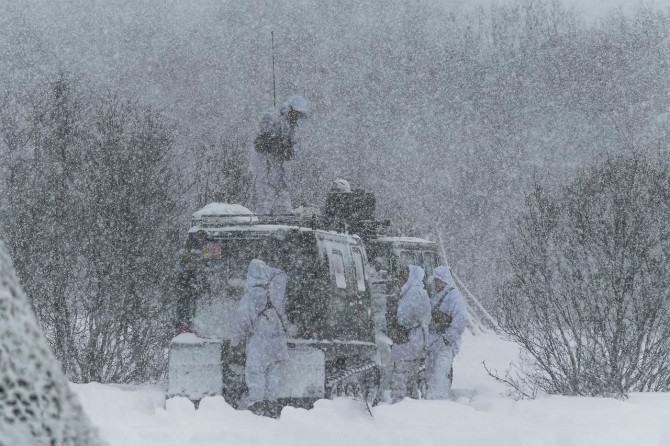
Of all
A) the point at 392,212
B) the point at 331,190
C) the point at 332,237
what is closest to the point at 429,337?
the point at 332,237

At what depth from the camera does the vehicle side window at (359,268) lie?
8898 mm

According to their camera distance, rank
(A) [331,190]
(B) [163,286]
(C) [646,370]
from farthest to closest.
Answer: (B) [163,286]
(A) [331,190]
(C) [646,370]

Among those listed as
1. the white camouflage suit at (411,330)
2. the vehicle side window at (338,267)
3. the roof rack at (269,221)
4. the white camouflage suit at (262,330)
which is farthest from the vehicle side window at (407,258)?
the white camouflage suit at (262,330)

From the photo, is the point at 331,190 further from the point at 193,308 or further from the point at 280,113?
the point at 193,308

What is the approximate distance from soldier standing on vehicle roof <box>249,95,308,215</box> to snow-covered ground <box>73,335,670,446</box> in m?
4.96

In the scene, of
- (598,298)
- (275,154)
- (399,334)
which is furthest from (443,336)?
(275,154)

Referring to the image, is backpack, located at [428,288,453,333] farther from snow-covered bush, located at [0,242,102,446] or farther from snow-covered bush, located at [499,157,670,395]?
snow-covered bush, located at [0,242,102,446]

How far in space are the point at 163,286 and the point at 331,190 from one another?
20.0 feet

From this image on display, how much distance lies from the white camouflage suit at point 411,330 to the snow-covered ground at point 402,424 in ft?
7.96

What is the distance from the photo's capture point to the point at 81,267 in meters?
16.3

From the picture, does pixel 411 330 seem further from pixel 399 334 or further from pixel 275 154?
pixel 275 154

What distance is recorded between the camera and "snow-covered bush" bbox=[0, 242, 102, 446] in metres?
0.90

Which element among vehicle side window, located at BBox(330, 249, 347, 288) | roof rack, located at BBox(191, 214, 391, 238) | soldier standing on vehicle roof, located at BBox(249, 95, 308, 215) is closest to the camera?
roof rack, located at BBox(191, 214, 391, 238)

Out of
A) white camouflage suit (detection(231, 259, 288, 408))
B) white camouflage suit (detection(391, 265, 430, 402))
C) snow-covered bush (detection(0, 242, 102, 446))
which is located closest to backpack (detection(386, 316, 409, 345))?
white camouflage suit (detection(391, 265, 430, 402))
